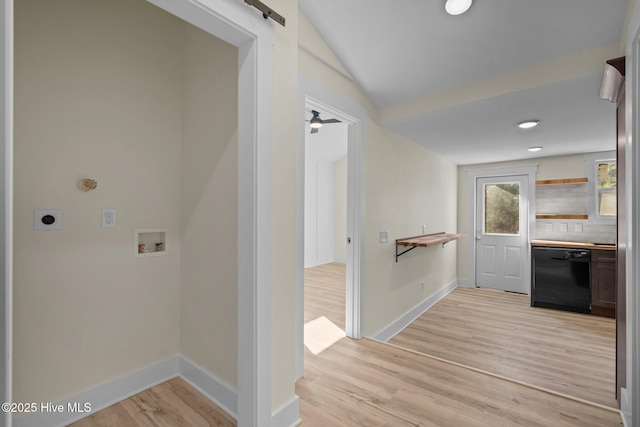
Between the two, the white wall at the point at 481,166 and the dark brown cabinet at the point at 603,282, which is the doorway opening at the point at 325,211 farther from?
the dark brown cabinet at the point at 603,282

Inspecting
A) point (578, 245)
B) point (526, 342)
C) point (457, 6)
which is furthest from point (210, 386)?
point (578, 245)

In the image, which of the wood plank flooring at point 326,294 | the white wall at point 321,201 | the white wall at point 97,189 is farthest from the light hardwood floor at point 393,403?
the white wall at point 321,201

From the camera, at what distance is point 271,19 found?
4.82ft

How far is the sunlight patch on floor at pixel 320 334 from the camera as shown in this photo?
2660mm

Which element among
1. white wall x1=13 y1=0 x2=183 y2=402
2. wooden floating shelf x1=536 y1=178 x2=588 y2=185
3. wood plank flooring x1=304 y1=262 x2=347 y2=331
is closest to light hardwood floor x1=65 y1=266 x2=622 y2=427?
white wall x1=13 y1=0 x2=183 y2=402

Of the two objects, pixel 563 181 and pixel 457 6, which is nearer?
pixel 457 6

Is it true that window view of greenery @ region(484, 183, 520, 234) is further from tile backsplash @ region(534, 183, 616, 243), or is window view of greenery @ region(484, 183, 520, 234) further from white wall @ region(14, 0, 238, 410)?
white wall @ region(14, 0, 238, 410)

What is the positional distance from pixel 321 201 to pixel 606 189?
17.4ft

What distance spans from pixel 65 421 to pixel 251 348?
1207mm

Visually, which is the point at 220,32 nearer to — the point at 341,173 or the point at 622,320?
the point at 622,320

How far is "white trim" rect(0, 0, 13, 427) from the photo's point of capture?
0.78 metres

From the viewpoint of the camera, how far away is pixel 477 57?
2.21m

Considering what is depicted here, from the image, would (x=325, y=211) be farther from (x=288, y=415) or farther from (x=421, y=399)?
(x=288, y=415)

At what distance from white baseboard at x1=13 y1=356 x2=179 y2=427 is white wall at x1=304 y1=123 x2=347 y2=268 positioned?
496 centimetres
